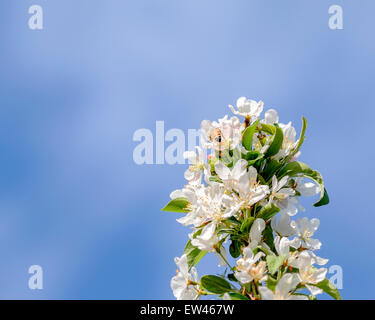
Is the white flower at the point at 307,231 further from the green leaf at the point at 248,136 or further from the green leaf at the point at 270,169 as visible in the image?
the green leaf at the point at 248,136

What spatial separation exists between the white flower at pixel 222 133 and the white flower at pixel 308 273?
700 mm

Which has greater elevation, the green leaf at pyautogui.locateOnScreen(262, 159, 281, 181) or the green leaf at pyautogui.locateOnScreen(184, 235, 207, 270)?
the green leaf at pyautogui.locateOnScreen(262, 159, 281, 181)

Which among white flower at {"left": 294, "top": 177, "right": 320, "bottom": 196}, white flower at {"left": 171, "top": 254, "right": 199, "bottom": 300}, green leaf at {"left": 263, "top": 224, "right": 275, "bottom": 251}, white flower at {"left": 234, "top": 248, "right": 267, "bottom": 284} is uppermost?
white flower at {"left": 294, "top": 177, "right": 320, "bottom": 196}

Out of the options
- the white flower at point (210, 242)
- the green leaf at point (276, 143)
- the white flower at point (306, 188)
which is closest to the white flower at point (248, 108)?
the green leaf at point (276, 143)

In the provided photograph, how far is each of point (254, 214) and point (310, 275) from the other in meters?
0.40

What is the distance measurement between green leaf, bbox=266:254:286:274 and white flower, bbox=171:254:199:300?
447mm

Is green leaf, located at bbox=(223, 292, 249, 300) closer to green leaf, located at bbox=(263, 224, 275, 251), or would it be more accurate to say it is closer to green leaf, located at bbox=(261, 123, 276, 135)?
green leaf, located at bbox=(263, 224, 275, 251)

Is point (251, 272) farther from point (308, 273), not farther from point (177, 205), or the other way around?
point (177, 205)

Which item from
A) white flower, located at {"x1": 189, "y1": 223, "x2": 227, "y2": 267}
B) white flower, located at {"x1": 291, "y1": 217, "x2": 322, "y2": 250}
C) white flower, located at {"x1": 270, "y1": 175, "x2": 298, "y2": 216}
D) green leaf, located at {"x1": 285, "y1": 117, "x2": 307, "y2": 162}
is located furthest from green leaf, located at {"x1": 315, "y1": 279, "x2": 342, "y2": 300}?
green leaf, located at {"x1": 285, "y1": 117, "x2": 307, "y2": 162}

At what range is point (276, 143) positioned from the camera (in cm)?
228

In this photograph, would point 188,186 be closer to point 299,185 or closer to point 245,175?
point 245,175

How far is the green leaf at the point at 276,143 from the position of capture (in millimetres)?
2258

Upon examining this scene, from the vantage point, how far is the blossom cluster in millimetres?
1898

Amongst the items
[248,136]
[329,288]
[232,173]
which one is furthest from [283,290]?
[248,136]
